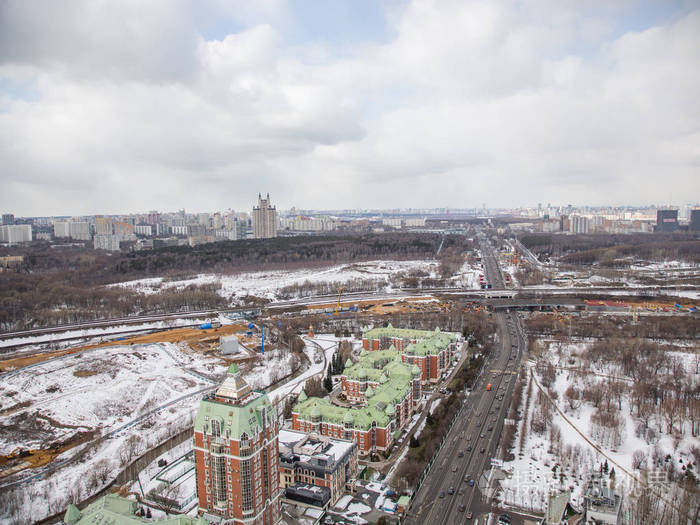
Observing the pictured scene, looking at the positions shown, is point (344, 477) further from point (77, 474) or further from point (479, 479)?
point (77, 474)

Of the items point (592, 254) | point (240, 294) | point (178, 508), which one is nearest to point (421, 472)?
point (178, 508)

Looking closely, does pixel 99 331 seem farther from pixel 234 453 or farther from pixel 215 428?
pixel 234 453

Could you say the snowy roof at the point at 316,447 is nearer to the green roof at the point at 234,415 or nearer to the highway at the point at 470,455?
the highway at the point at 470,455

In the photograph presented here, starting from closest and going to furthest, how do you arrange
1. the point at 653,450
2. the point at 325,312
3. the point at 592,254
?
the point at 653,450 → the point at 325,312 → the point at 592,254

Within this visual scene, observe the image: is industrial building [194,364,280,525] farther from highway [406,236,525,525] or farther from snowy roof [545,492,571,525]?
snowy roof [545,492,571,525]

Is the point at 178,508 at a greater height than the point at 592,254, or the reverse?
the point at 592,254

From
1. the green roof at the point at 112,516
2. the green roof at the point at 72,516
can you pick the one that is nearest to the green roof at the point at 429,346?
the green roof at the point at 112,516
